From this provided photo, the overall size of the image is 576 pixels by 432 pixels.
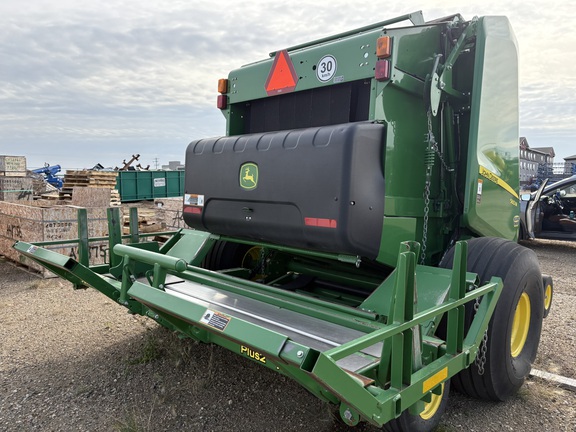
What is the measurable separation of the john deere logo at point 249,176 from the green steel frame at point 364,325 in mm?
568

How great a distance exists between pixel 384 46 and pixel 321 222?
3.81 ft

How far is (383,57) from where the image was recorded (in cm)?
291

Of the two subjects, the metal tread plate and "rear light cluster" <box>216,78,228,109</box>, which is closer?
the metal tread plate

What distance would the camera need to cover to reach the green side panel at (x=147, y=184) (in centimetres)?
1967

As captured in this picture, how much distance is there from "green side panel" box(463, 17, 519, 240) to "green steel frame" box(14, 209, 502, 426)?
2.86 feet

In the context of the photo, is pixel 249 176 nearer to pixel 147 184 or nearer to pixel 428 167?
pixel 428 167

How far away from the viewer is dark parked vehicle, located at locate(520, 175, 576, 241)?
957 centimetres

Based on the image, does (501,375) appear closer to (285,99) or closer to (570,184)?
(285,99)

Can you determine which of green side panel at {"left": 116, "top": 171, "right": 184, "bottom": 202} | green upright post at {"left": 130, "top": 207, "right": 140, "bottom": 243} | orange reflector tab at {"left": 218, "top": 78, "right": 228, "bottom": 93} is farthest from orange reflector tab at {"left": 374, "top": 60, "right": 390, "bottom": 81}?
green side panel at {"left": 116, "top": 171, "right": 184, "bottom": 202}

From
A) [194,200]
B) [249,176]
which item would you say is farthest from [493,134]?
[194,200]

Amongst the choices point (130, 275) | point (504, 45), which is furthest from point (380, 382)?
point (504, 45)

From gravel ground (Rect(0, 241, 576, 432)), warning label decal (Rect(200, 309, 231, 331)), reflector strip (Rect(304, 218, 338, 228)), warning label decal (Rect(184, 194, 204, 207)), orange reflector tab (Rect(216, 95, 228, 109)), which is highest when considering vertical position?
orange reflector tab (Rect(216, 95, 228, 109))

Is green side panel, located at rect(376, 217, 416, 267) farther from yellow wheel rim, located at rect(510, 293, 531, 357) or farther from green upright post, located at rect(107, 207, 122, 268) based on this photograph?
green upright post, located at rect(107, 207, 122, 268)

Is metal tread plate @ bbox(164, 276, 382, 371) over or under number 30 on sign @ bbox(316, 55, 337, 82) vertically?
under
